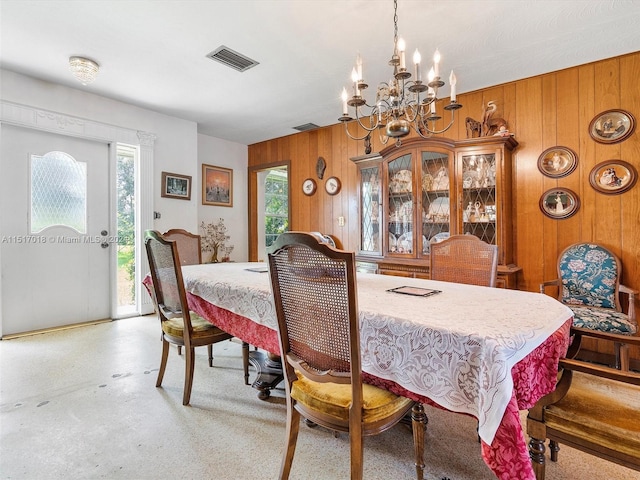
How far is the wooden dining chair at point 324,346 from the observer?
3.42ft

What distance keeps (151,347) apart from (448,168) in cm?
330

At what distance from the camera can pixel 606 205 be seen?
8.92 ft

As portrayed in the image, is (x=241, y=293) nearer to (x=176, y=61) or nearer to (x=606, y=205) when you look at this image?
(x=176, y=61)

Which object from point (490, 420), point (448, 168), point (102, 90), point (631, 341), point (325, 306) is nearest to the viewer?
point (490, 420)

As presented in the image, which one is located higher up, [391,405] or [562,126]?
[562,126]

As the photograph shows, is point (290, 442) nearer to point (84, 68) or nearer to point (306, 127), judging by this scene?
point (84, 68)

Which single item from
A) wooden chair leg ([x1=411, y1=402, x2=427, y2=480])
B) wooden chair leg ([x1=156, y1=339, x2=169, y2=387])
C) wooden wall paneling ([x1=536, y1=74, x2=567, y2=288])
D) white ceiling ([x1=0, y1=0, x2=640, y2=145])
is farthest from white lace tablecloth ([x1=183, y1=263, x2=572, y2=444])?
white ceiling ([x1=0, y1=0, x2=640, y2=145])

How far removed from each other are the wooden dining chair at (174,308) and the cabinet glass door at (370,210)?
2220 mm

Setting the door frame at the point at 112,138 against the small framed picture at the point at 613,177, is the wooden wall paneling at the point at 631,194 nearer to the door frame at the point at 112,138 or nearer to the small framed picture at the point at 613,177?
the small framed picture at the point at 613,177

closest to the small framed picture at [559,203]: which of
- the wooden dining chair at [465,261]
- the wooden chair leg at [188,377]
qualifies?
the wooden dining chair at [465,261]

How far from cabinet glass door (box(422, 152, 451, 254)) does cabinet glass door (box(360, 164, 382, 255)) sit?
0.57m

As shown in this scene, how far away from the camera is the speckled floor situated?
142 centimetres

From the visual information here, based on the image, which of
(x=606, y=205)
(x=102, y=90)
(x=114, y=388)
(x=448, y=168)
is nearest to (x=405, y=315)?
(x=114, y=388)

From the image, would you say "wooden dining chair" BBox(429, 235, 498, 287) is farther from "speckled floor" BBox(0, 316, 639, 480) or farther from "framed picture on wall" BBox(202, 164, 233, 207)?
"framed picture on wall" BBox(202, 164, 233, 207)
